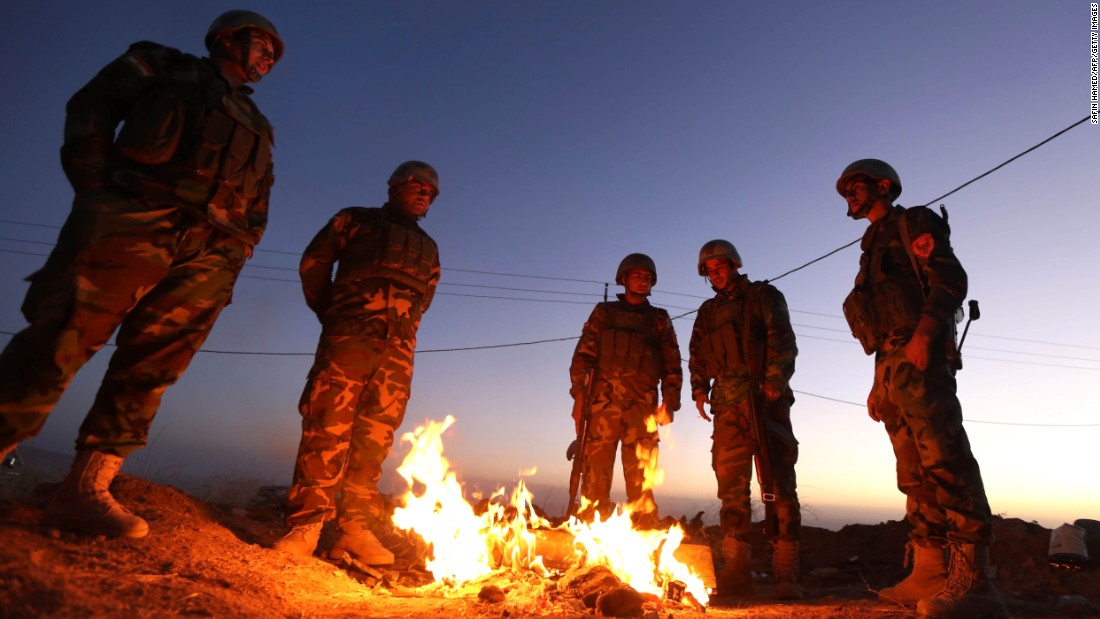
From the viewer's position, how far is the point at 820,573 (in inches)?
286

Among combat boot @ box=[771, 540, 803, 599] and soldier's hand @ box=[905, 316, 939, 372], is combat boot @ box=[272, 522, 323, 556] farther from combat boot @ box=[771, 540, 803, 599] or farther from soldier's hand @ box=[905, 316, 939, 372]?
soldier's hand @ box=[905, 316, 939, 372]

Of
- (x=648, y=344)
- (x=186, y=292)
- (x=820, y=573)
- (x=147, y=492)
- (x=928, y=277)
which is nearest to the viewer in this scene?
(x=186, y=292)

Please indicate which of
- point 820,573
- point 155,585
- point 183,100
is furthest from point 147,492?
point 820,573

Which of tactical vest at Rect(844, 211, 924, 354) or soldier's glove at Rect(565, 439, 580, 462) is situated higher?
tactical vest at Rect(844, 211, 924, 354)

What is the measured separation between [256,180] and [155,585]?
2279 mm

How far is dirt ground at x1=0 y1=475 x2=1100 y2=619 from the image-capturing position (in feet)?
7.00

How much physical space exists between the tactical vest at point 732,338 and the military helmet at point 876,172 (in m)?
1.41

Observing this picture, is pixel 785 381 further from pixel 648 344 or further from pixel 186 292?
pixel 186 292

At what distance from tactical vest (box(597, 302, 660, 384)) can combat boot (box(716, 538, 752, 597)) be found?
178 cm

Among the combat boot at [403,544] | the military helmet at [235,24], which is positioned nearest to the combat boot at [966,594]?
the combat boot at [403,544]

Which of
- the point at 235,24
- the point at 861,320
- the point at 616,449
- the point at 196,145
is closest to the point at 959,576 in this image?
the point at 861,320

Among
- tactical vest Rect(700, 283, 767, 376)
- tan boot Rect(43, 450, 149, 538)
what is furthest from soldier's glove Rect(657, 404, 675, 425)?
tan boot Rect(43, 450, 149, 538)

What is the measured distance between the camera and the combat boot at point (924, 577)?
3.74 m

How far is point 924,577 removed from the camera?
3.80 metres
